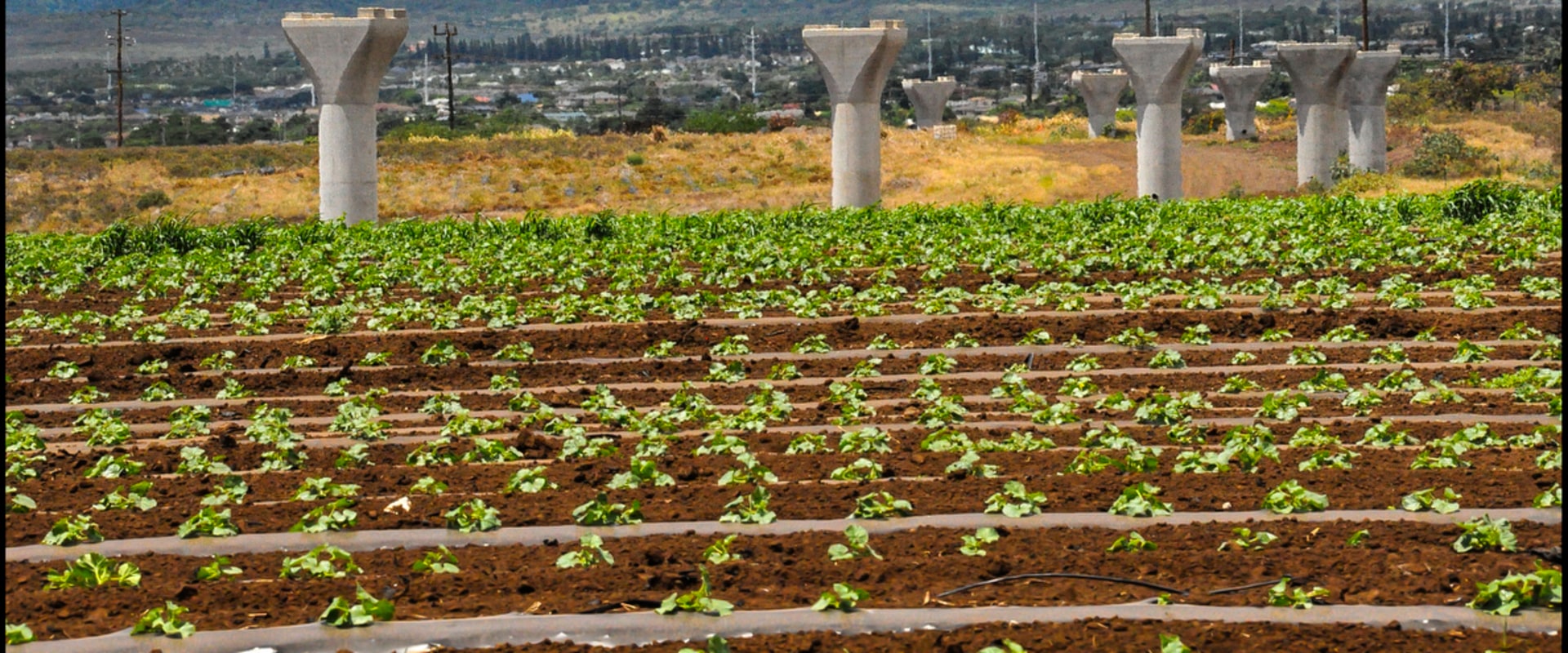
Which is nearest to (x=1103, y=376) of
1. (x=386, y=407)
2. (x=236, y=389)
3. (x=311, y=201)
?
(x=386, y=407)

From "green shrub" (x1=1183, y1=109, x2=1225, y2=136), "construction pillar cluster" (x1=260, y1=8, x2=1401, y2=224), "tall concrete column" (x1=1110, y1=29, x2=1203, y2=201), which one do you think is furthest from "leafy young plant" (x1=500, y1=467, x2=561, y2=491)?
"green shrub" (x1=1183, y1=109, x2=1225, y2=136)

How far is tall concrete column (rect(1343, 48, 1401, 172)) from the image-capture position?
190 ft

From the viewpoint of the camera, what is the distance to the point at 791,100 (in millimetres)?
147500

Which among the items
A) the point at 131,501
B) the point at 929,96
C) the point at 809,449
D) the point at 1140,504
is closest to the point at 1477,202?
the point at 809,449

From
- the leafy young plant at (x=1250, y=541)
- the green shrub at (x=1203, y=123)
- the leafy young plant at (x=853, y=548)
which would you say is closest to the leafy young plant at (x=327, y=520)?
the leafy young plant at (x=853, y=548)

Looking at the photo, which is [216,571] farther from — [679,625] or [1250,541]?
[1250,541]

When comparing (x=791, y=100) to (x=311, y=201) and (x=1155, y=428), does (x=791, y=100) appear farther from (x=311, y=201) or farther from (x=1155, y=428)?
(x=1155, y=428)

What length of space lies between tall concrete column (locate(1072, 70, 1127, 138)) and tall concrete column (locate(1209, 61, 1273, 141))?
4.29 metres

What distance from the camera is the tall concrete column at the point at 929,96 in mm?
88500

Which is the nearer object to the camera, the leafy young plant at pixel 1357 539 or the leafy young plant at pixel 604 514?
the leafy young plant at pixel 1357 539

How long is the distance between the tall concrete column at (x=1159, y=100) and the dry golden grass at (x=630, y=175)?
1003 centimetres

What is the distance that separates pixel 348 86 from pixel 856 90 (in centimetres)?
966

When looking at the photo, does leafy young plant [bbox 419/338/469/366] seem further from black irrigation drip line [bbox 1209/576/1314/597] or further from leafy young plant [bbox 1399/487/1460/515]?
black irrigation drip line [bbox 1209/576/1314/597]

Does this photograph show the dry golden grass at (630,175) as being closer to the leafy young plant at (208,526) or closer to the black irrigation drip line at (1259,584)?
the black irrigation drip line at (1259,584)
